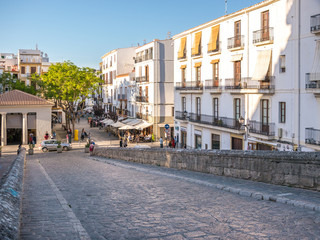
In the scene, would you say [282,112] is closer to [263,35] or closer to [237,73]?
[263,35]

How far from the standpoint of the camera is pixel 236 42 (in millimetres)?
28766

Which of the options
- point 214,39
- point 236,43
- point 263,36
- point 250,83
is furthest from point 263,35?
point 214,39

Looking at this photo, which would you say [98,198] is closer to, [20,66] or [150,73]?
[150,73]

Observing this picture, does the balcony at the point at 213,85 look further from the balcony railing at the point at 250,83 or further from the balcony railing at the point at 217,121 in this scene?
the balcony railing at the point at 217,121

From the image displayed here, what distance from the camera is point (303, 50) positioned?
72.7 ft

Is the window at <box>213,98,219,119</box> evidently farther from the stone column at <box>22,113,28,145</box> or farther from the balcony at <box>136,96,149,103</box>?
the stone column at <box>22,113,28,145</box>

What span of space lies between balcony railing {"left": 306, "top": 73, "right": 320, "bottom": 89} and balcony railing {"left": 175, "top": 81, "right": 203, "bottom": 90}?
12963 millimetres

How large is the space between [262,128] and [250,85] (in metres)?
3.23

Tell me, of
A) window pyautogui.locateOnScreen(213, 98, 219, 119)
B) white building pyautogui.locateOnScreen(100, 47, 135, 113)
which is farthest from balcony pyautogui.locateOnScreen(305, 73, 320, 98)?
white building pyautogui.locateOnScreen(100, 47, 135, 113)

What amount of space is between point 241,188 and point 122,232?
15.9 feet

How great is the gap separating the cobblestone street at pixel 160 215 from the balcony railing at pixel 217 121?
59.6 feet

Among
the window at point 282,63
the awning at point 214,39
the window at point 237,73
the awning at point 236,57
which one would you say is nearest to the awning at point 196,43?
the awning at point 214,39

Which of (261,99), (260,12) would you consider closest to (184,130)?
(261,99)

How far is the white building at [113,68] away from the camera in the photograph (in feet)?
208
